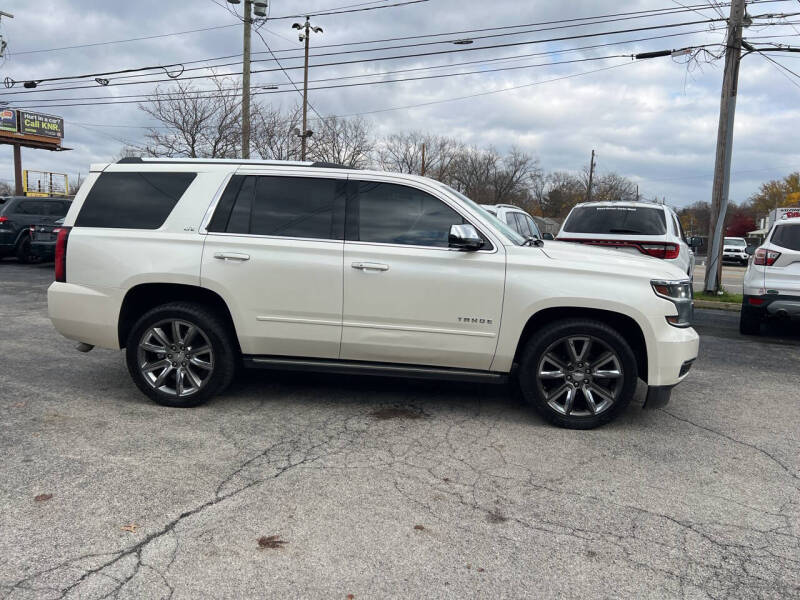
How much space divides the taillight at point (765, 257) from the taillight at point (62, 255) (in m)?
8.24

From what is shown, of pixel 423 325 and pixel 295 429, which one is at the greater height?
pixel 423 325

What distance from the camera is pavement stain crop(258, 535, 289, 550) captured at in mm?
2906

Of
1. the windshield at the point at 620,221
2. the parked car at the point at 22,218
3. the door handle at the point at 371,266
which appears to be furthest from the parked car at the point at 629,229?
the parked car at the point at 22,218

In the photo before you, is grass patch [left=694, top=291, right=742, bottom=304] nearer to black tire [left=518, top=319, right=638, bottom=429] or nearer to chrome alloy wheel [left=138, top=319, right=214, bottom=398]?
black tire [left=518, top=319, right=638, bottom=429]

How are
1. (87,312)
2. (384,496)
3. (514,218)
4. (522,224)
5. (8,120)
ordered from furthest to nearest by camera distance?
(8,120) < (522,224) < (514,218) < (87,312) < (384,496)

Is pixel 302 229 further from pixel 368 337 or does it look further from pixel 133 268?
pixel 133 268

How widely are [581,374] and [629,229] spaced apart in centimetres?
544

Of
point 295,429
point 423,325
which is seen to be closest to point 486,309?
point 423,325

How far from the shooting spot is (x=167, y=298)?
508 cm

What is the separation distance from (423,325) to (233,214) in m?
1.77

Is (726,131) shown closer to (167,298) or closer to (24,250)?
(167,298)

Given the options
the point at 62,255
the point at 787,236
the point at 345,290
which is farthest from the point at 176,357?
the point at 787,236

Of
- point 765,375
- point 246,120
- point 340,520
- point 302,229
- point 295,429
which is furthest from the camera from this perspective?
point 246,120

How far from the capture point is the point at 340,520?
316 centimetres
